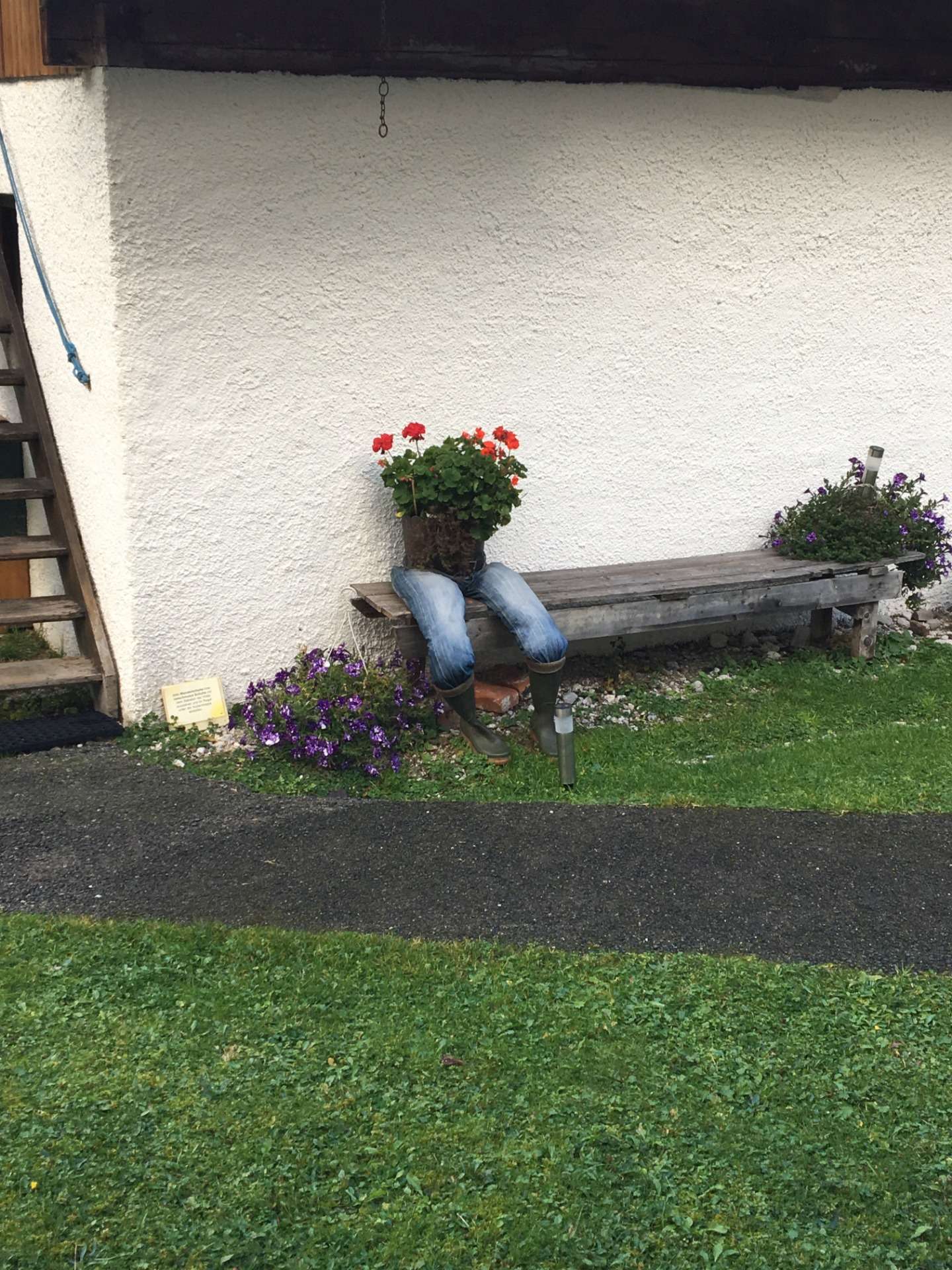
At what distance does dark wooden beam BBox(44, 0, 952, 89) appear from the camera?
16.9 feet

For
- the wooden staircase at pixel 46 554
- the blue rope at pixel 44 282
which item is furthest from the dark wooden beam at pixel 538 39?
the wooden staircase at pixel 46 554

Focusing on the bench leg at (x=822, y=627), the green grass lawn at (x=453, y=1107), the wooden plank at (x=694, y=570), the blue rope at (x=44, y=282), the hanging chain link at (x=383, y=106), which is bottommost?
the green grass lawn at (x=453, y=1107)

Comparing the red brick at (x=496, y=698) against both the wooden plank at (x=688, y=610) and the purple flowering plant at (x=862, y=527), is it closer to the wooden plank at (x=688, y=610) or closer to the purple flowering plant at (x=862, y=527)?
the wooden plank at (x=688, y=610)

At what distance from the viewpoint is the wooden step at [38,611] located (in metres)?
5.90

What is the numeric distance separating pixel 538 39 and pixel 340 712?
3.11 meters

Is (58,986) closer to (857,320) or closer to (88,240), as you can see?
(88,240)

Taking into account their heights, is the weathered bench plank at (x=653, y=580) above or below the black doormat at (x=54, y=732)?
above

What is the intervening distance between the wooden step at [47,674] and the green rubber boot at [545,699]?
6.37 ft

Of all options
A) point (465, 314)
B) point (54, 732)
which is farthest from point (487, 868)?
point (465, 314)

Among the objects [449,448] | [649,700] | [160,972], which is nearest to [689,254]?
[449,448]

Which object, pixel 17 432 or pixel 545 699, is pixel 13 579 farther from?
pixel 545 699

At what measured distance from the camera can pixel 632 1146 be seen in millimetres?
3219

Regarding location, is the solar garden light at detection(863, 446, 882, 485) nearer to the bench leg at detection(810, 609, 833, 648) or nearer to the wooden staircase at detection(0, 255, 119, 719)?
the bench leg at detection(810, 609, 833, 648)

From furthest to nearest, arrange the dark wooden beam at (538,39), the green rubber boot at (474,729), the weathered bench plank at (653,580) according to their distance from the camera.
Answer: the weathered bench plank at (653,580)
the green rubber boot at (474,729)
the dark wooden beam at (538,39)
